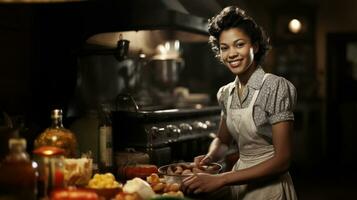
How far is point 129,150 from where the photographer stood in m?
3.61

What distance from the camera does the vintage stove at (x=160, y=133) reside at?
3830 millimetres

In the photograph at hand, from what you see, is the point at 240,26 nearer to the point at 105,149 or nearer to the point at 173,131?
the point at 105,149

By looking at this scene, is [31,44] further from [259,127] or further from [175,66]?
[175,66]

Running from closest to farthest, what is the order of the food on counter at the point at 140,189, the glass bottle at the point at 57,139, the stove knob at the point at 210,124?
the food on counter at the point at 140,189 → the glass bottle at the point at 57,139 → the stove knob at the point at 210,124

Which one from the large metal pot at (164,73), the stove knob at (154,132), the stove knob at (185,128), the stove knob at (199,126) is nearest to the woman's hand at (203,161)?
the stove knob at (154,132)

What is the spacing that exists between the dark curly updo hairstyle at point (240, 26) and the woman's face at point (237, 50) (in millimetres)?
29

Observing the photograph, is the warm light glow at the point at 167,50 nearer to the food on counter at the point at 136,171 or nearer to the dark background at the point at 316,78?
the dark background at the point at 316,78

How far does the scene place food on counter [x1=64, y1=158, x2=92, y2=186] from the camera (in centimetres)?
231

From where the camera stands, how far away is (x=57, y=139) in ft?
8.15

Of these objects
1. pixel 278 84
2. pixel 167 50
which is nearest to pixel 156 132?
pixel 278 84

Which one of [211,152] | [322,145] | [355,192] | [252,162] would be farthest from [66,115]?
[322,145]

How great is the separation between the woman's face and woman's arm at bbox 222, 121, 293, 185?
0.37 metres

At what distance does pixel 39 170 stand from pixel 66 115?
1.78 metres

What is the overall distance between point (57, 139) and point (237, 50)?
99 cm
